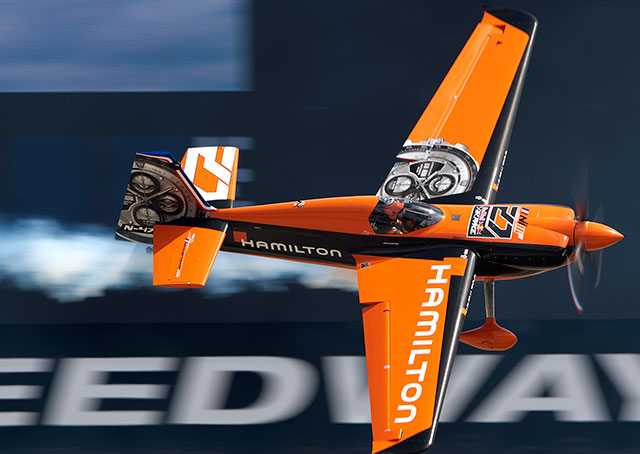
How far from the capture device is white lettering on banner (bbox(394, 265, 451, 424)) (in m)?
10.4

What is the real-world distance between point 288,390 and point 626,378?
6312 millimetres

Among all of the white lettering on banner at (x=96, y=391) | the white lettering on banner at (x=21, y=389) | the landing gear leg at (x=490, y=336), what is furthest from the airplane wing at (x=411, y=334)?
the white lettering on banner at (x=21, y=389)

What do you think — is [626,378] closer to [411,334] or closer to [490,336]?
[490,336]

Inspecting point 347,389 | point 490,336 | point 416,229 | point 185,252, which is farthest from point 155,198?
point 490,336

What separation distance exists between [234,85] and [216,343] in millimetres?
5491

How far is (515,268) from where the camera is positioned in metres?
12.8

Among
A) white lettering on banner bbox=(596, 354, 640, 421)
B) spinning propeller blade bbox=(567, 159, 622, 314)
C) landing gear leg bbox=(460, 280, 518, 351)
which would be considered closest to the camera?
spinning propeller blade bbox=(567, 159, 622, 314)

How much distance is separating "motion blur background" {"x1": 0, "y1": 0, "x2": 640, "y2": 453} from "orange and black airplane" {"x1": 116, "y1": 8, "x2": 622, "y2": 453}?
49.8 inches

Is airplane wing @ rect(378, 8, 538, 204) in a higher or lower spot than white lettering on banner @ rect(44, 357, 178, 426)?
higher

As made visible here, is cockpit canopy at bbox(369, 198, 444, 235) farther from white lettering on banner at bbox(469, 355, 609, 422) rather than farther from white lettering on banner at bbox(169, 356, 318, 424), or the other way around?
white lettering on banner at bbox(469, 355, 609, 422)

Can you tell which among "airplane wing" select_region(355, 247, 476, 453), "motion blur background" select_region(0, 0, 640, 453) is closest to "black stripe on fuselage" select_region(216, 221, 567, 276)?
"airplane wing" select_region(355, 247, 476, 453)

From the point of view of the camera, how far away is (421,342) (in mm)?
11195

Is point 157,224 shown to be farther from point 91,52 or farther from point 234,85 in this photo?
point 91,52

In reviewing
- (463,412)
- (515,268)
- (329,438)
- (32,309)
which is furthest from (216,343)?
(515,268)
